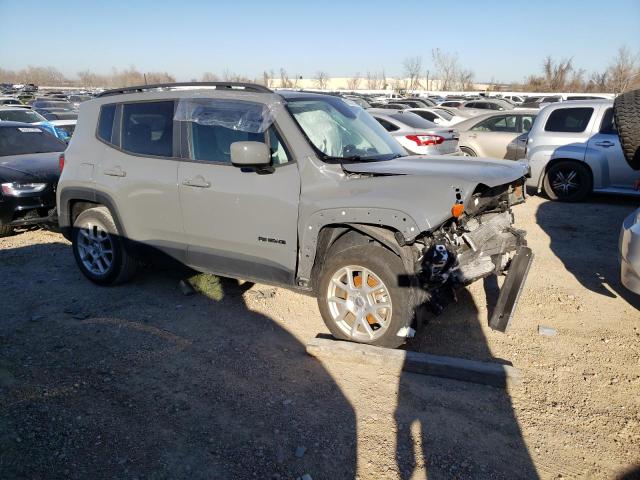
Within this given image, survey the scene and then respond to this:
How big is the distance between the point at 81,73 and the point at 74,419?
4515 inches

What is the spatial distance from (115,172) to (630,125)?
469cm

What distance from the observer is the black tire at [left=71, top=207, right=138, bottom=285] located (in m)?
5.04

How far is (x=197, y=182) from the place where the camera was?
14.0ft

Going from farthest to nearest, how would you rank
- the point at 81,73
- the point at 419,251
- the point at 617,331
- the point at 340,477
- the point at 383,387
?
the point at 81,73
the point at 617,331
the point at 419,251
the point at 383,387
the point at 340,477

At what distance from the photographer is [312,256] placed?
384 centimetres

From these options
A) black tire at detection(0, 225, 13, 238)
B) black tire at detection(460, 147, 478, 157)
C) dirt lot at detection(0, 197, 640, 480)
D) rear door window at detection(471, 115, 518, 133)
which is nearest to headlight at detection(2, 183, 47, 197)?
black tire at detection(0, 225, 13, 238)

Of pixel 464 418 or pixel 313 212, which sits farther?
pixel 313 212

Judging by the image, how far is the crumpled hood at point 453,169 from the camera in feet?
11.7

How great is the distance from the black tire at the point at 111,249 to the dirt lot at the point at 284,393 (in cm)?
18

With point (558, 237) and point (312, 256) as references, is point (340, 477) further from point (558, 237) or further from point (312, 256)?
point (558, 237)

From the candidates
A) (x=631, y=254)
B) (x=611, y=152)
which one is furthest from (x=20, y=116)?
(x=631, y=254)

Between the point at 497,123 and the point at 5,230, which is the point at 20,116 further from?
the point at 497,123

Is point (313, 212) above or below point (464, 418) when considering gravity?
above

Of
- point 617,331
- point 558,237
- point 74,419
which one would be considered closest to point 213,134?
point 74,419
